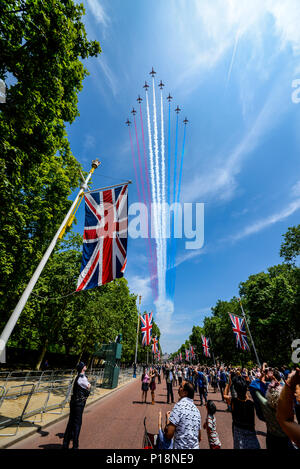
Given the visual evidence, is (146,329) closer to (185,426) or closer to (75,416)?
(75,416)

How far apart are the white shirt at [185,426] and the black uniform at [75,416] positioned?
3309 millimetres

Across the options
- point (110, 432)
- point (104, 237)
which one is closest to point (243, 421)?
point (110, 432)

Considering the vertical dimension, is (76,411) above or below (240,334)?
below

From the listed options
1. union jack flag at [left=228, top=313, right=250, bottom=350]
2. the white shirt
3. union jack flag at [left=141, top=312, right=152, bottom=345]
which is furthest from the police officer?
union jack flag at [left=228, top=313, right=250, bottom=350]

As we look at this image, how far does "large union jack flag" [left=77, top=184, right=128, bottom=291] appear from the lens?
6.73m

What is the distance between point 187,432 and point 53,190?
13.0 metres

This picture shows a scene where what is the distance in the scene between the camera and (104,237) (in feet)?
23.6

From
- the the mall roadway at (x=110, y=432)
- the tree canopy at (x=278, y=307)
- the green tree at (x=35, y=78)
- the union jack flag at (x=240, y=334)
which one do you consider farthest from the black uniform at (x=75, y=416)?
the tree canopy at (x=278, y=307)

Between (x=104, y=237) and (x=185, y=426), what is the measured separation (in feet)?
18.2

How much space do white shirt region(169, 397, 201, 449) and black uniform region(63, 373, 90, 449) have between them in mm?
3309

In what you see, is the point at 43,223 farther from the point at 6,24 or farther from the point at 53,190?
the point at 6,24

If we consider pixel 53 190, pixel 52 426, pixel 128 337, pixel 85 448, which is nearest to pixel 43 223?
pixel 53 190

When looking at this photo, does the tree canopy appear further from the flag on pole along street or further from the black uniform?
the black uniform
